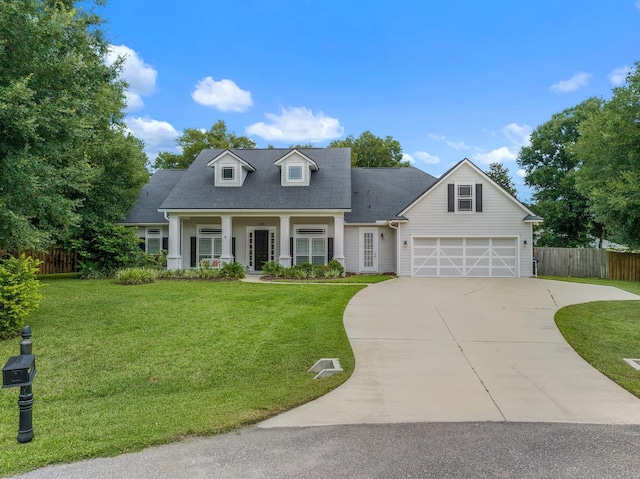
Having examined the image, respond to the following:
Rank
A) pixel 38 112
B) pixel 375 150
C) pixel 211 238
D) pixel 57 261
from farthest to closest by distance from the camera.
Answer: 1. pixel 375 150
2. pixel 57 261
3. pixel 211 238
4. pixel 38 112

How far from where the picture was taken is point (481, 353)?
625cm

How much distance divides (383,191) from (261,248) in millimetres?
7585

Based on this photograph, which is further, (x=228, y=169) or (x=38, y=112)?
(x=228, y=169)

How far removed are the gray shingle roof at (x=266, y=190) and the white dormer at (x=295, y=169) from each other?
0.36 metres

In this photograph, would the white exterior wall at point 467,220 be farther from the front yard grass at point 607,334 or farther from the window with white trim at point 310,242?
the front yard grass at point 607,334

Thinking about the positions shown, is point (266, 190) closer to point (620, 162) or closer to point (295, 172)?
point (295, 172)

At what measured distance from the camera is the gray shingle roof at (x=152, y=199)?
20.5 meters

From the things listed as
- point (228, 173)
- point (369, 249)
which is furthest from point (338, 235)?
point (228, 173)

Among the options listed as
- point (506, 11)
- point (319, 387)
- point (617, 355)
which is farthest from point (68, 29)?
point (506, 11)

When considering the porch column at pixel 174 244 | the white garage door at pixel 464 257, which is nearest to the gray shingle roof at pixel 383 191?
the white garage door at pixel 464 257

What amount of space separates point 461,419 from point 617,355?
166 inches

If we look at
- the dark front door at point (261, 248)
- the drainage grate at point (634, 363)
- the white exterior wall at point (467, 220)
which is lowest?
the drainage grate at point (634, 363)

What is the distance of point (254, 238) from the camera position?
20109 mm

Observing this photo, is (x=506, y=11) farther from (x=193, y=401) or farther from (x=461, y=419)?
(x=193, y=401)
